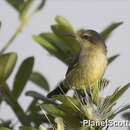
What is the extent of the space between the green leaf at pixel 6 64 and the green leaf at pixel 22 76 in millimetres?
264

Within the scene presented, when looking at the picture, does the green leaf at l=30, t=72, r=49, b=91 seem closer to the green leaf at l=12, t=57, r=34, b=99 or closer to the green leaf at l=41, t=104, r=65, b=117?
the green leaf at l=12, t=57, r=34, b=99

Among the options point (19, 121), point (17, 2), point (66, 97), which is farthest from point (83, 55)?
point (66, 97)

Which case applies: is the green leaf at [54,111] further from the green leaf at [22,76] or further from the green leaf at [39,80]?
the green leaf at [39,80]

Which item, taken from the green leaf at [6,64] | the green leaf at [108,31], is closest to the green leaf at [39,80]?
the green leaf at [108,31]

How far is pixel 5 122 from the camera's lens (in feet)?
9.20

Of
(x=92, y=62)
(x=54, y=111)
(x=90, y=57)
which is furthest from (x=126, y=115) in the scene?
(x=90, y=57)

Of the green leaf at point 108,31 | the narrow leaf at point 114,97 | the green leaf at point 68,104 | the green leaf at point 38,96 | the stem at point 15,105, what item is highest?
the green leaf at point 108,31

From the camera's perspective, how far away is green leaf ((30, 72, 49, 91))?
339 centimetres

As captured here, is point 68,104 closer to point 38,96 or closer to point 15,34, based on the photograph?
point 38,96

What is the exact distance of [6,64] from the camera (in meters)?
2.58

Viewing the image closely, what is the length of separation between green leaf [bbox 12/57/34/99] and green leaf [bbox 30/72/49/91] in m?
0.42

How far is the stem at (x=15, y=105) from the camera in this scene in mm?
2607

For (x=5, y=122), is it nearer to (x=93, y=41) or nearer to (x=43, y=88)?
(x=43, y=88)

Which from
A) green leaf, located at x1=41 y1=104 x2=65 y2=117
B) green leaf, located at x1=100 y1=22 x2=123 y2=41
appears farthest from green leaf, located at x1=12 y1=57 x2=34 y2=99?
green leaf, located at x1=41 y1=104 x2=65 y2=117
